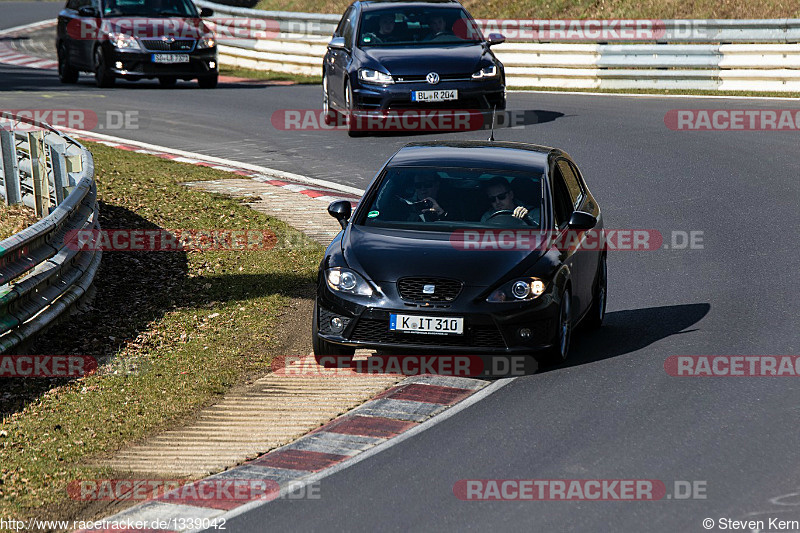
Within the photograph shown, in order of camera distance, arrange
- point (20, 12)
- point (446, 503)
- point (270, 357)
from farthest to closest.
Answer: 1. point (20, 12)
2. point (270, 357)
3. point (446, 503)

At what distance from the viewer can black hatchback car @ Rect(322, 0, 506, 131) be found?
777 inches

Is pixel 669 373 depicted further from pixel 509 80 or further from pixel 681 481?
pixel 509 80

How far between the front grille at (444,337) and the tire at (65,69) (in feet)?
66.7

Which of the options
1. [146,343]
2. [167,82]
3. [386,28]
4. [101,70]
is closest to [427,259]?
[146,343]

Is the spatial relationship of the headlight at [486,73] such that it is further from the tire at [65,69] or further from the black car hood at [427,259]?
the tire at [65,69]

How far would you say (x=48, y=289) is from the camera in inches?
424

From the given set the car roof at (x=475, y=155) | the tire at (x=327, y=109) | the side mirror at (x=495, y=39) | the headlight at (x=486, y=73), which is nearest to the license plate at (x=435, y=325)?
the car roof at (x=475, y=155)

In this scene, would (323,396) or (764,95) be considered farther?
(764,95)

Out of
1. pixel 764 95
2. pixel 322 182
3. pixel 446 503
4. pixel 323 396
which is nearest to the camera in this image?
pixel 446 503

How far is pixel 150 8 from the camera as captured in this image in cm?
2720

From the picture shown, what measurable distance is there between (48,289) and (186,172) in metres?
7.41

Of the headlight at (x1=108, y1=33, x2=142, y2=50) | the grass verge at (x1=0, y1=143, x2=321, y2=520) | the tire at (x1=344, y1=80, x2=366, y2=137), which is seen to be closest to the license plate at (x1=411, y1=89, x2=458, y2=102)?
the tire at (x1=344, y1=80, x2=366, y2=137)

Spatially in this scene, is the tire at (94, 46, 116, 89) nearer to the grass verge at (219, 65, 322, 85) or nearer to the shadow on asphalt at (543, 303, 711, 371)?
the grass verge at (219, 65, 322, 85)

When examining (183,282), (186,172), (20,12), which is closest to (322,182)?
(186,172)
